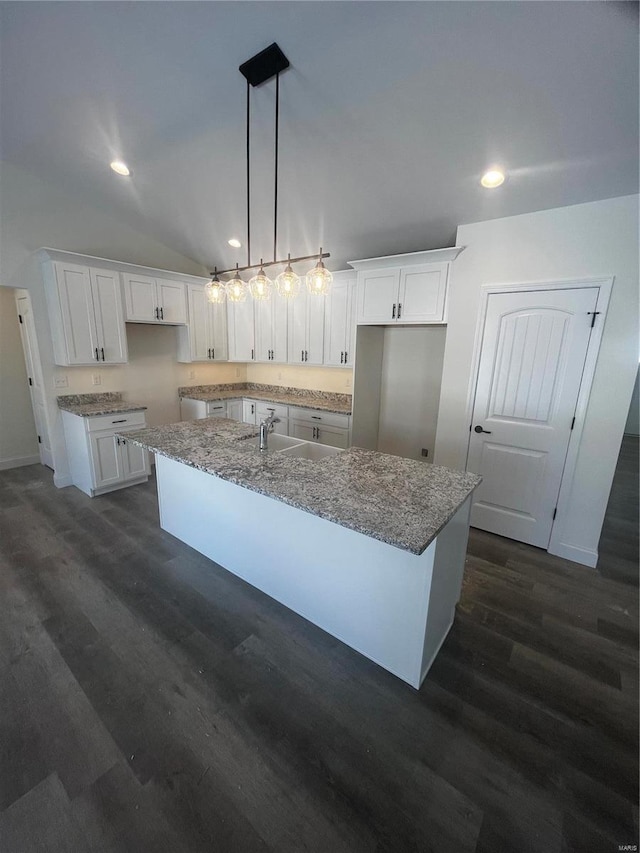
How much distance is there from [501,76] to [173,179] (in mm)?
2548

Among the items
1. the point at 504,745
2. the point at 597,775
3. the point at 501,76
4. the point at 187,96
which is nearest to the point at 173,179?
the point at 187,96

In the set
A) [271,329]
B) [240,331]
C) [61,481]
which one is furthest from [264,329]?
[61,481]

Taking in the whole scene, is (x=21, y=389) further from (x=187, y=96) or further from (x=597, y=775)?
(x=597, y=775)

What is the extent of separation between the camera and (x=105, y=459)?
359 centimetres

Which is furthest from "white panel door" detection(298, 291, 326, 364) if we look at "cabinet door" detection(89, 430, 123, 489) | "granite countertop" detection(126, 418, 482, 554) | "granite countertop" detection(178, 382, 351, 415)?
"cabinet door" detection(89, 430, 123, 489)

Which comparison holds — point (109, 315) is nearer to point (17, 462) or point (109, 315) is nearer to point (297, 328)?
point (297, 328)

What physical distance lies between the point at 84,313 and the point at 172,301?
39.8 inches

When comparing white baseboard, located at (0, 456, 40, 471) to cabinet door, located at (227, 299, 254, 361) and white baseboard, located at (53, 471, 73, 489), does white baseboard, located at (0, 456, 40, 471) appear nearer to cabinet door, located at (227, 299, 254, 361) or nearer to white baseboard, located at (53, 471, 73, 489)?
white baseboard, located at (53, 471, 73, 489)

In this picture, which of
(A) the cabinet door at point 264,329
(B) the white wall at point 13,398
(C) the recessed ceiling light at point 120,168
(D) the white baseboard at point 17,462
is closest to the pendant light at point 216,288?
(C) the recessed ceiling light at point 120,168

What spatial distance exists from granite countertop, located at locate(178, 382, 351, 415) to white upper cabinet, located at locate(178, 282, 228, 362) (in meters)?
0.51

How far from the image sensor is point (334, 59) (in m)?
1.70

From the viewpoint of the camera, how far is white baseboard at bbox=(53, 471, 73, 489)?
3.81m

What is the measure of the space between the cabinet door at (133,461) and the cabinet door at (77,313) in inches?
38.9

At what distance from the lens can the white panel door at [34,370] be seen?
11.6ft
